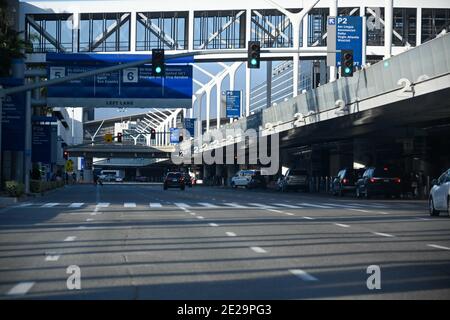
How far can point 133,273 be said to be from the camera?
41.8 feet

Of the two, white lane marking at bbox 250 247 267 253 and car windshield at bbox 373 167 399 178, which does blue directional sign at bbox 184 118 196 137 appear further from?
white lane marking at bbox 250 247 267 253

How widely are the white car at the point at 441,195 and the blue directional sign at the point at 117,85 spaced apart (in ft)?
84.0

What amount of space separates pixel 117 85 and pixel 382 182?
17.9 m

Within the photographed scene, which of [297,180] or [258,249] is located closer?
[258,249]

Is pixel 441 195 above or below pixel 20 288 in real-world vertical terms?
above

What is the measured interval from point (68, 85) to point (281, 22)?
72.9 ft

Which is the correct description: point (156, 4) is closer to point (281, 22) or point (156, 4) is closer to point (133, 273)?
point (281, 22)

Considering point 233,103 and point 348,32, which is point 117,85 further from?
point 233,103

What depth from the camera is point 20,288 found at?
11266 mm

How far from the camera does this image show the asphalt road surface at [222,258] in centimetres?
1106

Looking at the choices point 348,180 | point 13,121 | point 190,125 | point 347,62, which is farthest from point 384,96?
point 190,125

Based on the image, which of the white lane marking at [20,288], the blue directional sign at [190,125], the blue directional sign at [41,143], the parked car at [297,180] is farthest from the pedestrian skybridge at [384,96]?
the blue directional sign at [190,125]

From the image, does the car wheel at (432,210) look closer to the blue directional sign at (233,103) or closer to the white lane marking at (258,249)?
the white lane marking at (258,249)
